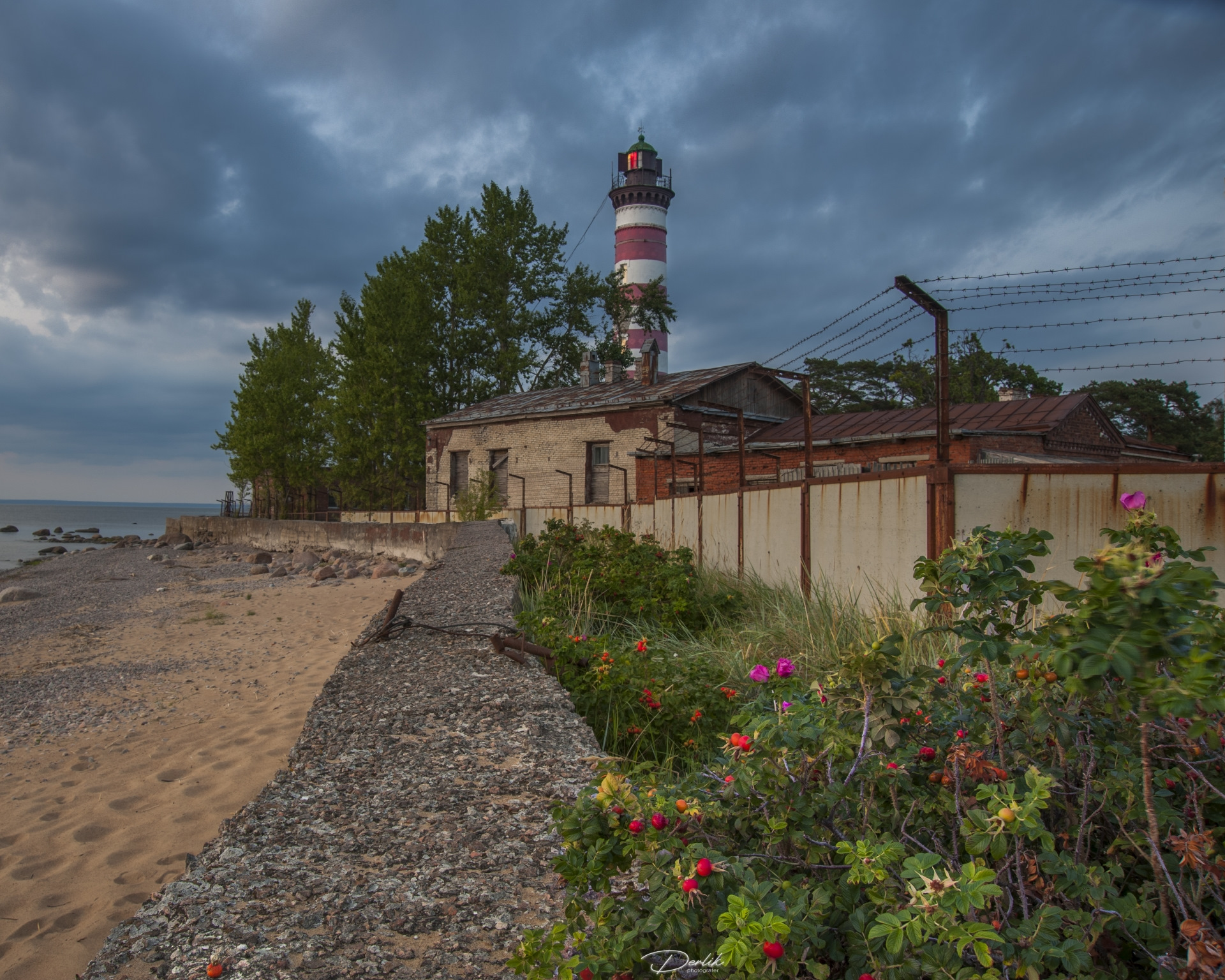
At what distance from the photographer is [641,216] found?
44.2 meters

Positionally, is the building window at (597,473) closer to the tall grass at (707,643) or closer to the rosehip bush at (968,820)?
the tall grass at (707,643)

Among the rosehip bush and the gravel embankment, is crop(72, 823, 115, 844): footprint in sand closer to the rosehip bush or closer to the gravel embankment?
the gravel embankment

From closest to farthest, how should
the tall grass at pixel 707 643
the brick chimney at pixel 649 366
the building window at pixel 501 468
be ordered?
1. the tall grass at pixel 707 643
2. the brick chimney at pixel 649 366
3. the building window at pixel 501 468

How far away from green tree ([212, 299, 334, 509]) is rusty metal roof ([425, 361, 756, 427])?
947cm

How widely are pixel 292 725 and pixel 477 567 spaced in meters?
2.71

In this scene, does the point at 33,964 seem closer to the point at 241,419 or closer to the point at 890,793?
the point at 890,793

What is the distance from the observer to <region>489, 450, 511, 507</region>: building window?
86.1 ft

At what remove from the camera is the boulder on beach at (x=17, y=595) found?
15.8 m

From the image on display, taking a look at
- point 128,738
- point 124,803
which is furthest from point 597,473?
point 124,803

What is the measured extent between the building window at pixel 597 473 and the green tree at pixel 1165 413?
20.7 m

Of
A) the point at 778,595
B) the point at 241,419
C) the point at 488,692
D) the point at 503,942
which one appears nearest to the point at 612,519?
the point at 778,595

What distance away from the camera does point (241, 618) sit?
11617 millimetres

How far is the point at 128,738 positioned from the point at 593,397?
19737 mm

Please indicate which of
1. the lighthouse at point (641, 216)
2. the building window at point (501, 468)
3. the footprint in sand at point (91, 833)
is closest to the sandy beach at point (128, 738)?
the footprint in sand at point (91, 833)
